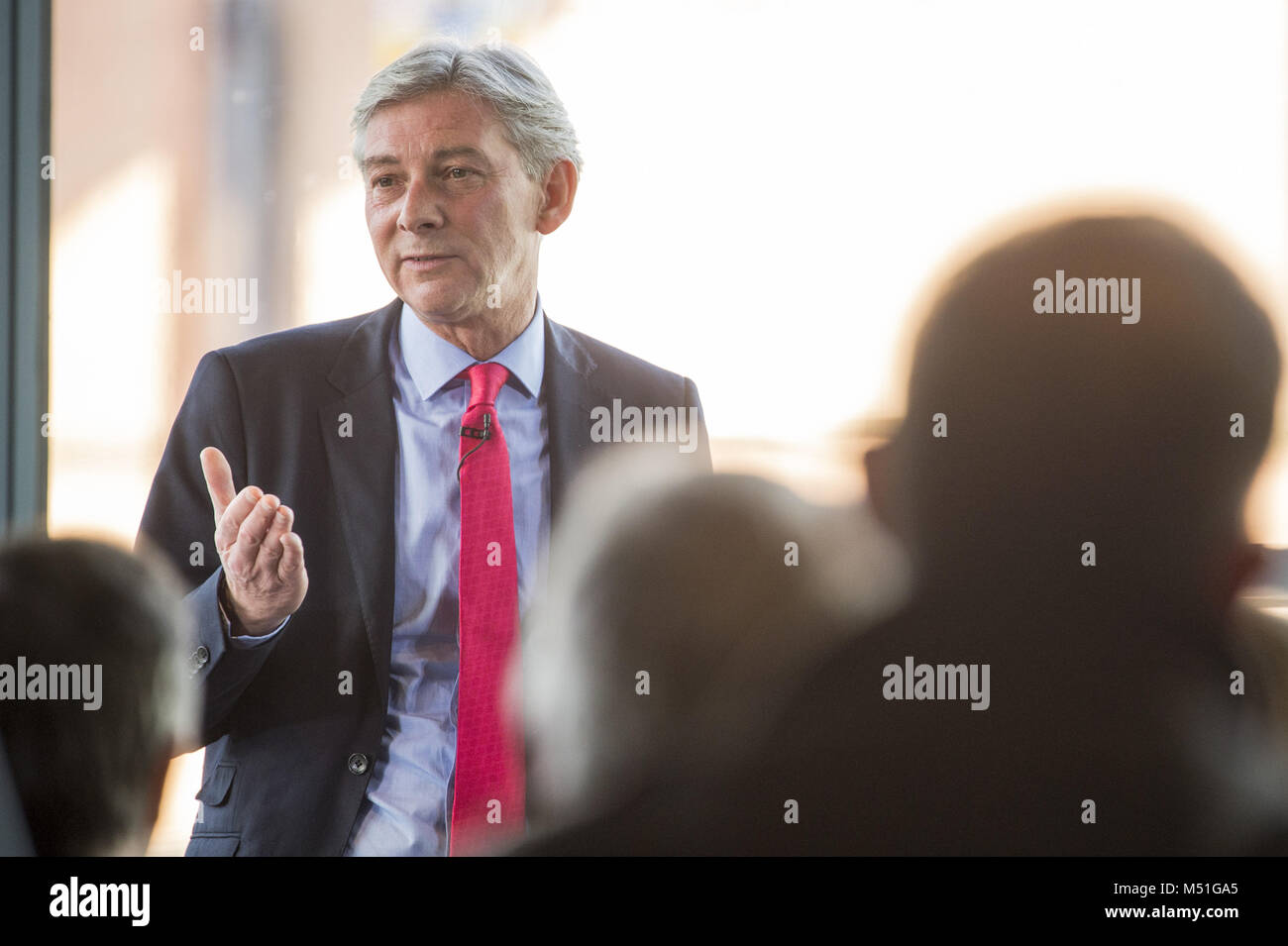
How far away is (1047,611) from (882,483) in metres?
0.46

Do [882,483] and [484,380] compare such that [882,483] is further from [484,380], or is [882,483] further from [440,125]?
[440,125]

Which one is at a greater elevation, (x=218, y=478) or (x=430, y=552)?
(x=218, y=478)

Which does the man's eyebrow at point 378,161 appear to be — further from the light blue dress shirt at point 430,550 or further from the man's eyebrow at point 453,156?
the light blue dress shirt at point 430,550

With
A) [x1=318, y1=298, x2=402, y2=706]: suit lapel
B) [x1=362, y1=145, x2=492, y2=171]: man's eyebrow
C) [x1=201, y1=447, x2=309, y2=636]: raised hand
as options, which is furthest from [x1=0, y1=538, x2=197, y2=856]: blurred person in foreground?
[x1=362, y1=145, x2=492, y2=171]: man's eyebrow

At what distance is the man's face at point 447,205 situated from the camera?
7.82 ft

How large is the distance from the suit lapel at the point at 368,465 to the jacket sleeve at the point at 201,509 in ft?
0.68

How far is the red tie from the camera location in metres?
2.39

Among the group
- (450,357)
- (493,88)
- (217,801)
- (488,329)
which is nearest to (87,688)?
(217,801)

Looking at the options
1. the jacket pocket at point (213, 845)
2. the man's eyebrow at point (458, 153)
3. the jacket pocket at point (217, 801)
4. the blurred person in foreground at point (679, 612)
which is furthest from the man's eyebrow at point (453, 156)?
the jacket pocket at point (213, 845)

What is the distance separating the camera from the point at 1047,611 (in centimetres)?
246

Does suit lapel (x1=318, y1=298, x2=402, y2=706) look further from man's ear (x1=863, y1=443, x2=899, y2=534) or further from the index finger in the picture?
man's ear (x1=863, y1=443, x2=899, y2=534)

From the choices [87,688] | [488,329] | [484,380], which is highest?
[488,329]

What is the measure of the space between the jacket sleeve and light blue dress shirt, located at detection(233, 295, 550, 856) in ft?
0.34
